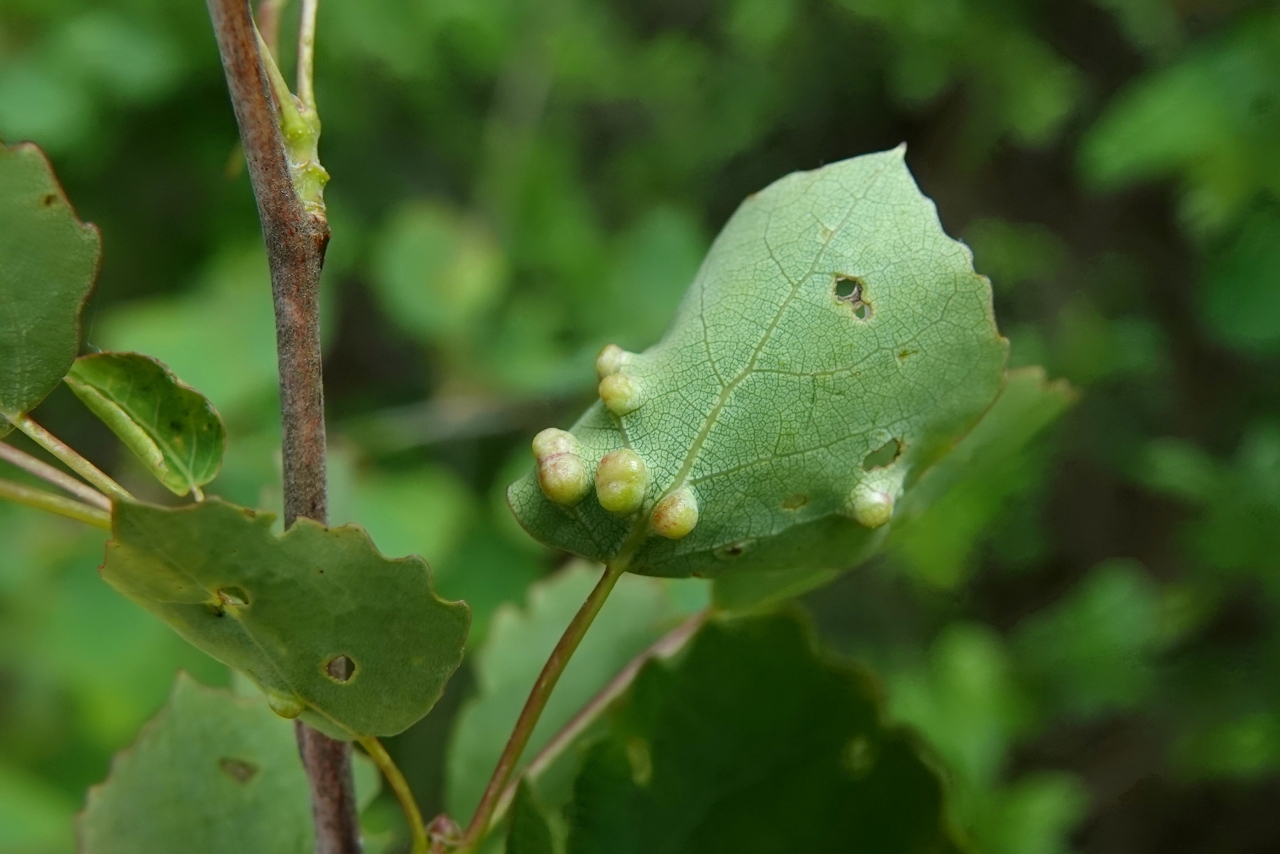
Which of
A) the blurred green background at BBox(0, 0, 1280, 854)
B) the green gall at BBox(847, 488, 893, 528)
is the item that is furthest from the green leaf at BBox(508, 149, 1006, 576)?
the blurred green background at BBox(0, 0, 1280, 854)

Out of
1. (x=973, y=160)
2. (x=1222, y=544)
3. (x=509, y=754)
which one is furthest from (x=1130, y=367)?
(x=509, y=754)

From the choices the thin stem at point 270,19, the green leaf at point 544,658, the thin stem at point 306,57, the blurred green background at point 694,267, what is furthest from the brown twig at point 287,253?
the blurred green background at point 694,267

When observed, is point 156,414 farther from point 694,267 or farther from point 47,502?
point 694,267

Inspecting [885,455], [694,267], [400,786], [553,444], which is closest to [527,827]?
[400,786]

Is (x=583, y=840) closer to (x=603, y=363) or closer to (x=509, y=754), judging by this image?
(x=509, y=754)

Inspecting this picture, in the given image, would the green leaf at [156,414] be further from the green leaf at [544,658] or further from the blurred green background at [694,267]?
the blurred green background at [694,267]

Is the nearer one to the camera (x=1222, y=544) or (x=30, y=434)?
(x=30, y=434)
